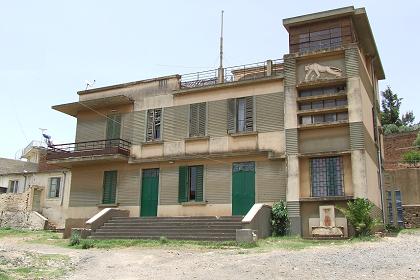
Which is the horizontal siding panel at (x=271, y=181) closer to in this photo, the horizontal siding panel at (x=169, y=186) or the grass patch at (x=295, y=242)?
the grass patch at (x=295, y=242)

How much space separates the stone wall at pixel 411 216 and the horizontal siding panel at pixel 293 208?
984cm

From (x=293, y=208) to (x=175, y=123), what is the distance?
27.1 feet

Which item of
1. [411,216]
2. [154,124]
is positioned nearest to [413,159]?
[411,216]

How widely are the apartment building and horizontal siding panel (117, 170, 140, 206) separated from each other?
2.3 inches

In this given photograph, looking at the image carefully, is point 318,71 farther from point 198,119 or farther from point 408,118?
point 408,118

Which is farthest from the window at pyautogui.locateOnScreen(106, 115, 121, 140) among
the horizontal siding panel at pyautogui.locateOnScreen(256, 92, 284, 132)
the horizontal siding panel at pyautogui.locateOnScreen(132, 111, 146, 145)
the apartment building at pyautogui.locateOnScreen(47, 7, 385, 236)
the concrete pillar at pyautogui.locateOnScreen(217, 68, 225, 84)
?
the horizontal siding panel at pyautogui.locateOnScreen(256, 92, 284, 132)

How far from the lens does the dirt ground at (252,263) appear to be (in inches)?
455

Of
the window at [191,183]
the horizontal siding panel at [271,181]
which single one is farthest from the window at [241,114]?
the window at [191,183]

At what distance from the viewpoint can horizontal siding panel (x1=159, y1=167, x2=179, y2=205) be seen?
24180 millimetres

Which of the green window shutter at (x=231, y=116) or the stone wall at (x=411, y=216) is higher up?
the green window shutter at (x=231, y=116)

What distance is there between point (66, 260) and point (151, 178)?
1058 cm

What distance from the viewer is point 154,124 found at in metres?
25.9

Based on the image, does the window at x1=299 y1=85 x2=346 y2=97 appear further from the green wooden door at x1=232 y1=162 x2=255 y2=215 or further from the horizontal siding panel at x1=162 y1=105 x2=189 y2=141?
the horizontal siding panel at x1=162 y1=105 x2=189 y2=141

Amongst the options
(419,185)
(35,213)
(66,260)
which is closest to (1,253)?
(66,260)
